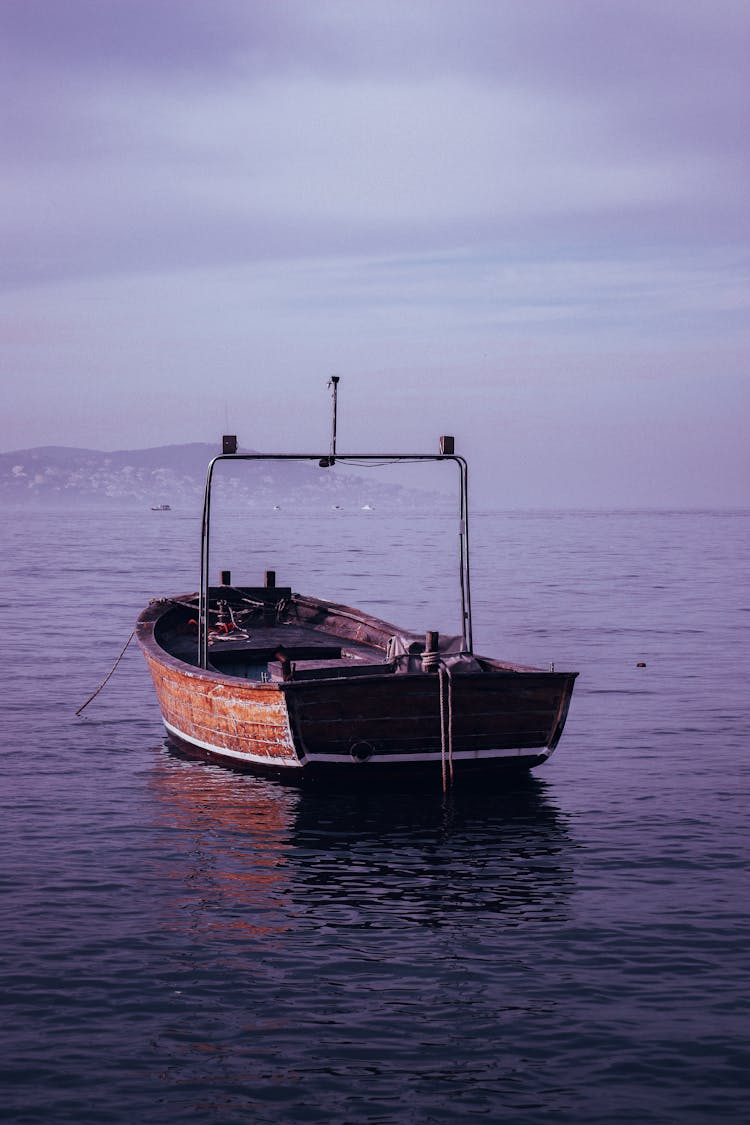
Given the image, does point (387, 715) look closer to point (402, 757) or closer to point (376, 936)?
point (402, 757)

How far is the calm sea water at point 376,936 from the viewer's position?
8.26 meters

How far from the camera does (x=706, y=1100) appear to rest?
8062 millimetres

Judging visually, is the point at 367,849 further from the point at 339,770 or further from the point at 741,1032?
the point at 741,1032

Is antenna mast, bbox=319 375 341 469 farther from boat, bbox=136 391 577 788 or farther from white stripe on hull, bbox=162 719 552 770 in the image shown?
white stripe on hull, bbox=162 719 552 770

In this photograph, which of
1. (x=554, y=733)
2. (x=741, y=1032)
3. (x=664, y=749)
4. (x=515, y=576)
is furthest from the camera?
(x=515, y=576)

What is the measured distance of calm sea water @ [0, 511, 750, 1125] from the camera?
27.1 ft

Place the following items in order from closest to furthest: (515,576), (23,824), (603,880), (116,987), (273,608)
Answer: (116,987) → (603,880) → (23,824) → (273,608) → (515,576)

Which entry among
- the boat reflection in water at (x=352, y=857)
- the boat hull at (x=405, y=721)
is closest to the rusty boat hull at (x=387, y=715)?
the boat hull at (x=405, y=721)

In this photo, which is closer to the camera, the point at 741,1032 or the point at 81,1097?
the point at 81,1097

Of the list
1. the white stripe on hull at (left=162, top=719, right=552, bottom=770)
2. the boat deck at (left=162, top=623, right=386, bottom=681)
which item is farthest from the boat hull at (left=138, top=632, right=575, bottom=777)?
the boat deck at (left=162, top=623, right=386, bottom=681)

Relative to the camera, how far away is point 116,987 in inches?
386

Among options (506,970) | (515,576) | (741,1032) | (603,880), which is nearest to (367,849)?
(603,880)

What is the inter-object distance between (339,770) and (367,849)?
1912 millimetres

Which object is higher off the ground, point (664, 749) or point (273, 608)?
point (273, 608)
